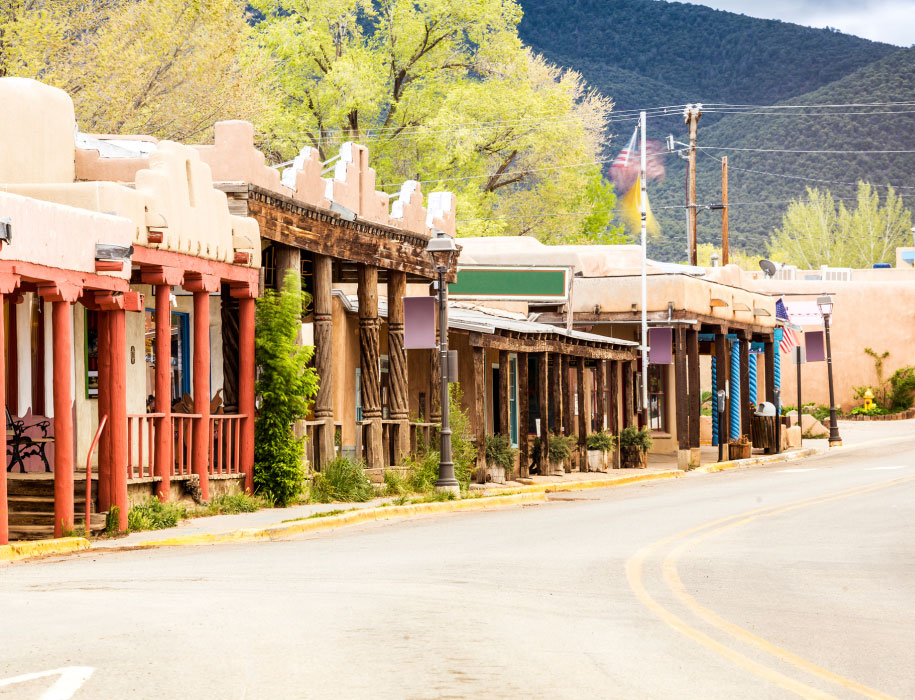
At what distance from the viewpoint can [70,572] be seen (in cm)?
1412

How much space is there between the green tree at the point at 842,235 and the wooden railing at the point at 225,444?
92025mm

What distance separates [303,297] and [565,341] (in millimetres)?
11336

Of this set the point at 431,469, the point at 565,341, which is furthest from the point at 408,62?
the point at 431,469

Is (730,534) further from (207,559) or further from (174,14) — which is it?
(174,14)

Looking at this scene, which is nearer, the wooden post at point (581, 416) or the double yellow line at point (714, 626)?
the double yellow line at point (714, 626)

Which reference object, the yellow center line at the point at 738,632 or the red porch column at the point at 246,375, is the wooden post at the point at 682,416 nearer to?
the red porch column at the point at 246,375

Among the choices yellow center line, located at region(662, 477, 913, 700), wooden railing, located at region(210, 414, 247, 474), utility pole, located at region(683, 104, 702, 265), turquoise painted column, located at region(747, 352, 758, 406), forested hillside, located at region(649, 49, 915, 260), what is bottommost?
yellow center line, located at region(662, 477, 913, 700)

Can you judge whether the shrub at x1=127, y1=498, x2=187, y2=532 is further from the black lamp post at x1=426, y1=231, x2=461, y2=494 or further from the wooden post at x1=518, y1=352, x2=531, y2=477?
the wooden post at x1=518, y1=352, x2=531, y2=477

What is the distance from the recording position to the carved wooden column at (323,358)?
23828 mm

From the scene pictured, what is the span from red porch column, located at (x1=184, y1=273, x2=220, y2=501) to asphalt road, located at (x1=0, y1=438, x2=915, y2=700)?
230 centimetres

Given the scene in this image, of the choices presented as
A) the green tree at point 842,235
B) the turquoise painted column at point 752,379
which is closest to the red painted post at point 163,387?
the turquoise painted column at point 752,379

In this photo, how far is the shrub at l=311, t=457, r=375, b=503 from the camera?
76.2ft

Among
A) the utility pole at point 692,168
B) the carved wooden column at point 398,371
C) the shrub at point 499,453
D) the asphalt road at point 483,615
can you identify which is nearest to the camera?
the asphalt road at point 483,615

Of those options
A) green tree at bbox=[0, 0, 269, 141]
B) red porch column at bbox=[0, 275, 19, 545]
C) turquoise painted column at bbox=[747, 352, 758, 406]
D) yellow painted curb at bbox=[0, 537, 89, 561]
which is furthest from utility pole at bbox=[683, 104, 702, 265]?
red porch column at bbox=[0, 275, 19, 545]
